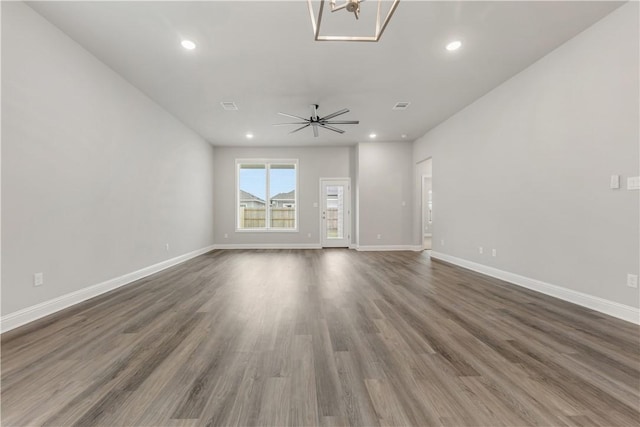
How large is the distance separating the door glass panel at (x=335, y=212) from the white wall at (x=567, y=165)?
3847 mm

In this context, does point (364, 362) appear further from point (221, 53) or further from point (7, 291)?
point (221, 53)

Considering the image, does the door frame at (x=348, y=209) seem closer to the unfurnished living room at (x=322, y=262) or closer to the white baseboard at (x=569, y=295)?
the unfurnished living room at (x=322, y=262)

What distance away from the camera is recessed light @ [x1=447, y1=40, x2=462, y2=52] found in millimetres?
3072

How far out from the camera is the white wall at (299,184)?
780cm

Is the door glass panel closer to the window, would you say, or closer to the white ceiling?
the window

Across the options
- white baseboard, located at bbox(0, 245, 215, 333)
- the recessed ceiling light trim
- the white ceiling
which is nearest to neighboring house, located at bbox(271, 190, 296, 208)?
the white ceiling

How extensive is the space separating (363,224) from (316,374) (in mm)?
5993

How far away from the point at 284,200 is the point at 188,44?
17.1ft

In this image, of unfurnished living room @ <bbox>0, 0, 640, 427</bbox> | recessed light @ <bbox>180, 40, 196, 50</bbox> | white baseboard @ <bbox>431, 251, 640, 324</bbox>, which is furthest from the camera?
recessed light @ <bbox>180, 40, 196, 50</bbox>

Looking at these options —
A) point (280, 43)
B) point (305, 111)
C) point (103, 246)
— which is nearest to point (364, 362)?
point (280, 43)

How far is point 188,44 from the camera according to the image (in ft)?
10.0

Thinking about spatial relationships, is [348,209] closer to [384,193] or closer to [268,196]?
[384,193]

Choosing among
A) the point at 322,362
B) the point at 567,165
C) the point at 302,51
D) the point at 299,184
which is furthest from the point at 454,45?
the point at 299,184

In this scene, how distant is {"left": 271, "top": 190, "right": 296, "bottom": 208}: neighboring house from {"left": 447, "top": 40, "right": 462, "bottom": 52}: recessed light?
551 centimetres
